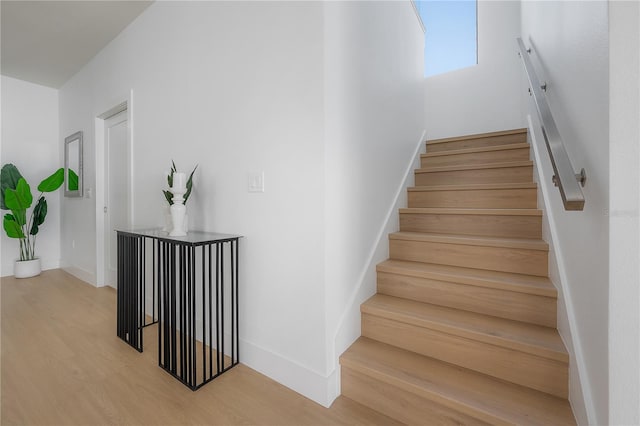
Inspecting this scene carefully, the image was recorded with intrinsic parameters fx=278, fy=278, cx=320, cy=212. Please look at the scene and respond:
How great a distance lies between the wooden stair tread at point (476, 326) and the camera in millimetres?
1185

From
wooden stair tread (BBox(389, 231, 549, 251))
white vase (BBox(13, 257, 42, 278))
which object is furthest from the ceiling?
wooden stair tread (BBox(389, 231, 549, 251))

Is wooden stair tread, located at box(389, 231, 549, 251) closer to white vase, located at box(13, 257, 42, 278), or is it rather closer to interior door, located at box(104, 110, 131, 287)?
interior door, located at box(104, 110, 131, 287)

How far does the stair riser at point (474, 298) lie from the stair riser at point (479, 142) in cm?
200

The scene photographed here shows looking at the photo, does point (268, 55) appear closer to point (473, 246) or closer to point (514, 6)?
point (473, 246)

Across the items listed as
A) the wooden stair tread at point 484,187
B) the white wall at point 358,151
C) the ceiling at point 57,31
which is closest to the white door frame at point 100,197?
the ceiling at point 57,31

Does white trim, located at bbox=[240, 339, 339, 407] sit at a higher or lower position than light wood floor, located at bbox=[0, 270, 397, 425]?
higher

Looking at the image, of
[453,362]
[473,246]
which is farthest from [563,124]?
[453,362]

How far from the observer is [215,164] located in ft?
6.09

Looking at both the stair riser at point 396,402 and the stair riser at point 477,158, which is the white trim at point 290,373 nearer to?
the stair riser at point 396,402

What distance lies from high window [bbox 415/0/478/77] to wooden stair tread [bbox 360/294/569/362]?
3508mm

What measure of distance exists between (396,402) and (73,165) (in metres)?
4.68

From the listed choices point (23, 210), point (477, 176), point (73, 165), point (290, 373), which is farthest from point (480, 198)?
point (23, 210)

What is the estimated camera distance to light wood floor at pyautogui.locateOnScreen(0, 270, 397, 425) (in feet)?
4.20

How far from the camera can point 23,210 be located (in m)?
3.47
